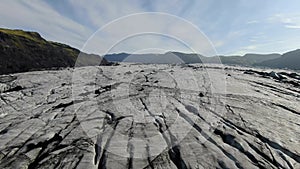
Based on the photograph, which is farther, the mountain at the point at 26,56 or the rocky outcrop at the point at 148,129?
the mountain at the point at 26,56

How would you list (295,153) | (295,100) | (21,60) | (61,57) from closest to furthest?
(295,153) < (295,100) < (21,60) < (61,57)

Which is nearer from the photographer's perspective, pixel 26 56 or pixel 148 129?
pixel 148 129

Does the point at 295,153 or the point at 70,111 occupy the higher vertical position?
the point at 70,111

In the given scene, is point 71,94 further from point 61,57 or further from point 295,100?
point 61,57

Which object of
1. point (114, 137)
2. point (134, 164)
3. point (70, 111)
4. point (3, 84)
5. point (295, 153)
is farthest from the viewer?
point (3, 84)

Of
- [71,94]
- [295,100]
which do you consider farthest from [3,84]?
[295,100]

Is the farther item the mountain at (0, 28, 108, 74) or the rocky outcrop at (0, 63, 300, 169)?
the mountain at (0, 28, 108, 74)

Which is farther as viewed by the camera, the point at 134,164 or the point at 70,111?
the point at 70,111

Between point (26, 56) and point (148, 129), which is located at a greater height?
point (26, 56)
